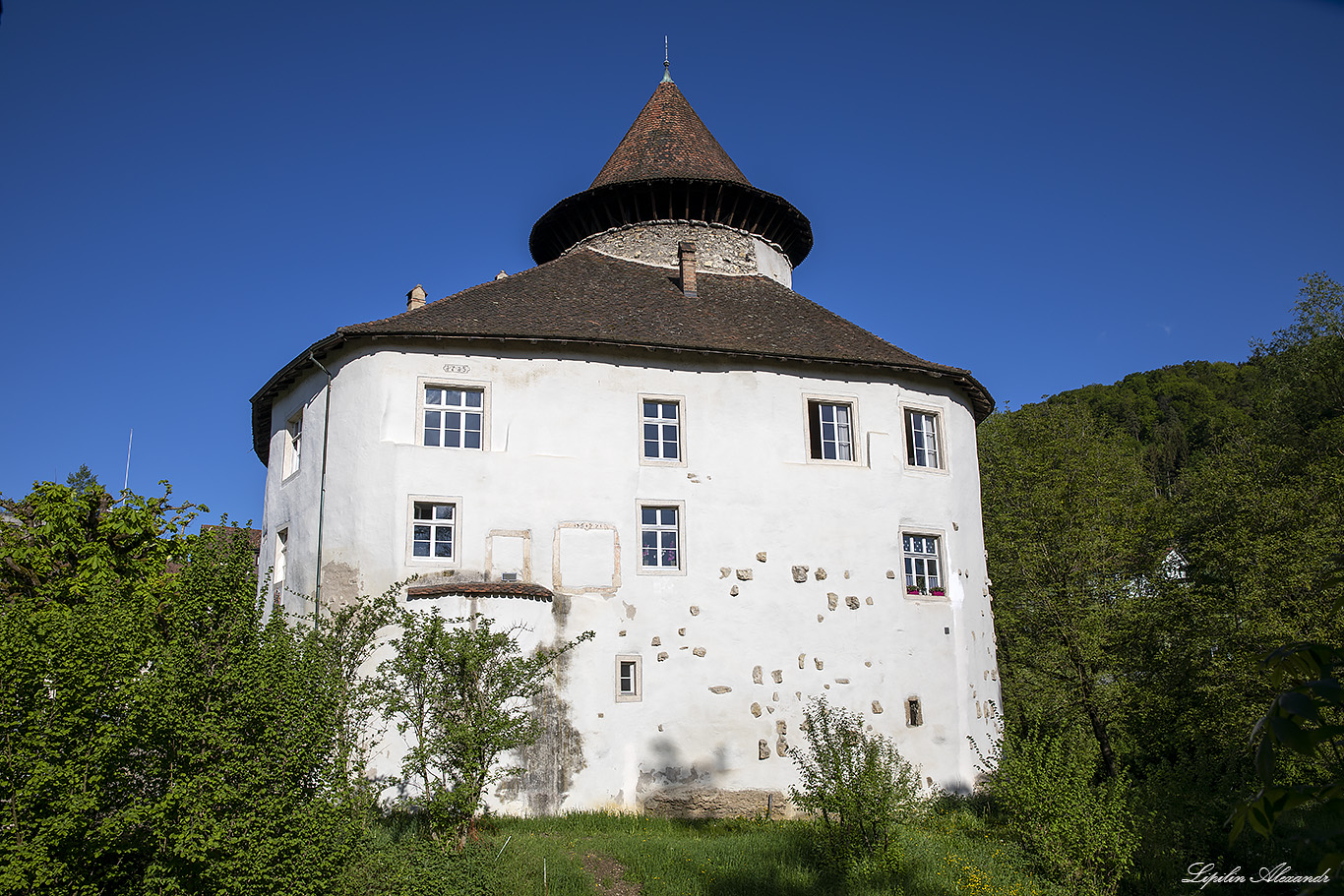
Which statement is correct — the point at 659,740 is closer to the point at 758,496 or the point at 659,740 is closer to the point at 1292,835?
the point at 758,496

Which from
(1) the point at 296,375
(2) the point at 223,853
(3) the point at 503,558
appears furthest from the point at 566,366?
(2) the point at 223,853

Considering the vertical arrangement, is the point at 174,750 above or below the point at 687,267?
below

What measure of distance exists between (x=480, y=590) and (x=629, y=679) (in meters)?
Result: 3.17

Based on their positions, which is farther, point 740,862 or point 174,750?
point 740,862

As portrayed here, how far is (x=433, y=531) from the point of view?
1756 centimetres

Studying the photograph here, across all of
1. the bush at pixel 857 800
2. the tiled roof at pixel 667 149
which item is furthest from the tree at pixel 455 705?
the tiled roof at pixel 667 149

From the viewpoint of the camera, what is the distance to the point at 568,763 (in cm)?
→ 1678

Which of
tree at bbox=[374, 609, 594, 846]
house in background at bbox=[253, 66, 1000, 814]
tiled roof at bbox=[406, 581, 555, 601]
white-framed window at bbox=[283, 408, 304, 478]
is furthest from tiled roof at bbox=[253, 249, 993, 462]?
tree at bbox=[374, 609, 594, 846]

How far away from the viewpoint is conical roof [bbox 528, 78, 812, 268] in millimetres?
24766

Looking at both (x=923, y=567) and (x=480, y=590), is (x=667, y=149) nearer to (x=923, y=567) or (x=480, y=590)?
(x=923, y=567)

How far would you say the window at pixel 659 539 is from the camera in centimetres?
1847

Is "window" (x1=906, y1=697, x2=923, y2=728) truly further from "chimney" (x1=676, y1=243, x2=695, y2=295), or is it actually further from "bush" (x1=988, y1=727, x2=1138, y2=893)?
"chimney" (x1=676, y1=243, x2=695, y2=295)

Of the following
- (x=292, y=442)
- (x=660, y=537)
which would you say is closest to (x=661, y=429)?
(x=660, y=537)

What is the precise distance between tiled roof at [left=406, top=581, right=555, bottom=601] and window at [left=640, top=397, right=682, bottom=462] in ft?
11.4
